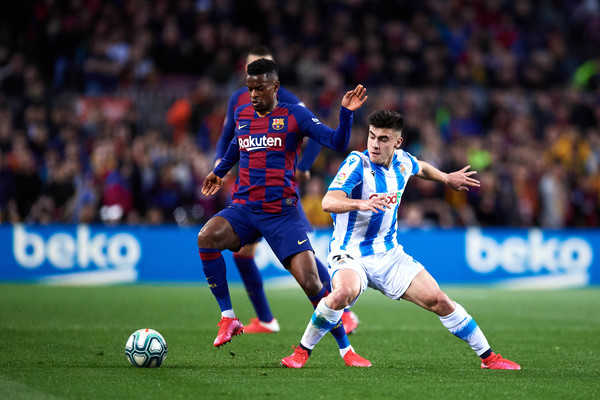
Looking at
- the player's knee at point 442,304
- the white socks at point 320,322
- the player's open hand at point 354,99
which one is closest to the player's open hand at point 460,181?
the player's knee at point 442,304

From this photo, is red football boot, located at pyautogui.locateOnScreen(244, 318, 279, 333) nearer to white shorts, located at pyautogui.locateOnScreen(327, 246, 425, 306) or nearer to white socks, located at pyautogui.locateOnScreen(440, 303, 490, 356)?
white shorts, located at pyautogui.locateOnScreen(327, 246, 425, 306)

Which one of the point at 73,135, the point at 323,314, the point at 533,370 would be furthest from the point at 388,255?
the point at 73,135

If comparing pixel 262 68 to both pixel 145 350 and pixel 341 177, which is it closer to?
pixel 341 177

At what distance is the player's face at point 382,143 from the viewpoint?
6.59 m

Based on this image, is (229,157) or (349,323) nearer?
(229,157)

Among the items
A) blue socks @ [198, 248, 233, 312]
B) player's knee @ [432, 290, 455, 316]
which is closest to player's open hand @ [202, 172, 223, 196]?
blue socks @ [198, 248, 233, 312]

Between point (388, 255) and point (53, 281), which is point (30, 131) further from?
point (388, 255)

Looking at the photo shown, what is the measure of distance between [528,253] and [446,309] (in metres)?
10.3

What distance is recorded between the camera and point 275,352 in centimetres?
748

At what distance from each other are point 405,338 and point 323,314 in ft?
8.43

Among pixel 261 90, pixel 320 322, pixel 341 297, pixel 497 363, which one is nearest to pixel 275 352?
pixel 320 322

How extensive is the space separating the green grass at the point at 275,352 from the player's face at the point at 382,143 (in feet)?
5.48

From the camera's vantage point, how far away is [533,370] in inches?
262

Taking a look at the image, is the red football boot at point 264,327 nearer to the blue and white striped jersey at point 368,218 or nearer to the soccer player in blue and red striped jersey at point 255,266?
the soccer player in blue and red striped jersey at point 255,266
